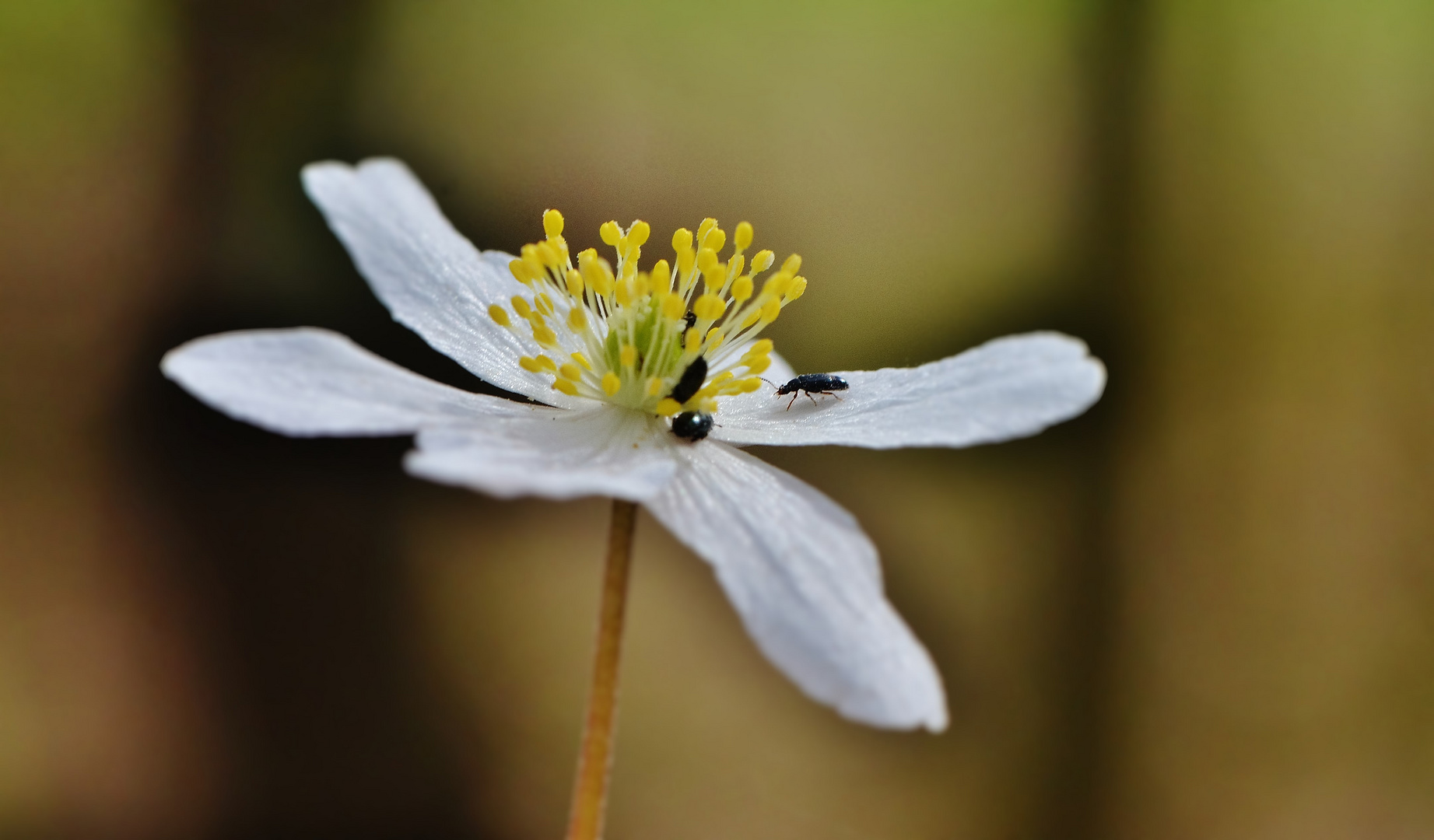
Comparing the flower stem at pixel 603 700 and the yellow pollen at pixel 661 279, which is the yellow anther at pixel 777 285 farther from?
the flower stem at pixel 603 700

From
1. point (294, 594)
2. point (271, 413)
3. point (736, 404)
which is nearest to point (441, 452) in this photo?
point (271, 413)

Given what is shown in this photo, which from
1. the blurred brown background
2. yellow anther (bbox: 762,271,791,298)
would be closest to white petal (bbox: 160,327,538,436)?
yellow anther (bbox: 762,271,791,298)

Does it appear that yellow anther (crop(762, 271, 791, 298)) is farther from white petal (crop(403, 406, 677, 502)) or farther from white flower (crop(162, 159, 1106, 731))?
white petal (crop(403, 406, 677, 502))

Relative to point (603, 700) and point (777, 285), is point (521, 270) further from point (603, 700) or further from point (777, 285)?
point (603, 700)

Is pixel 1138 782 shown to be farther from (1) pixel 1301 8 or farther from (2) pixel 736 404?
(2) pixel 736 404

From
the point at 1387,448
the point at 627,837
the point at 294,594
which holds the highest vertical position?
the point at 1387,448

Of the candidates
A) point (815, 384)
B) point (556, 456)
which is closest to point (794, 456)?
point (815, 384)
